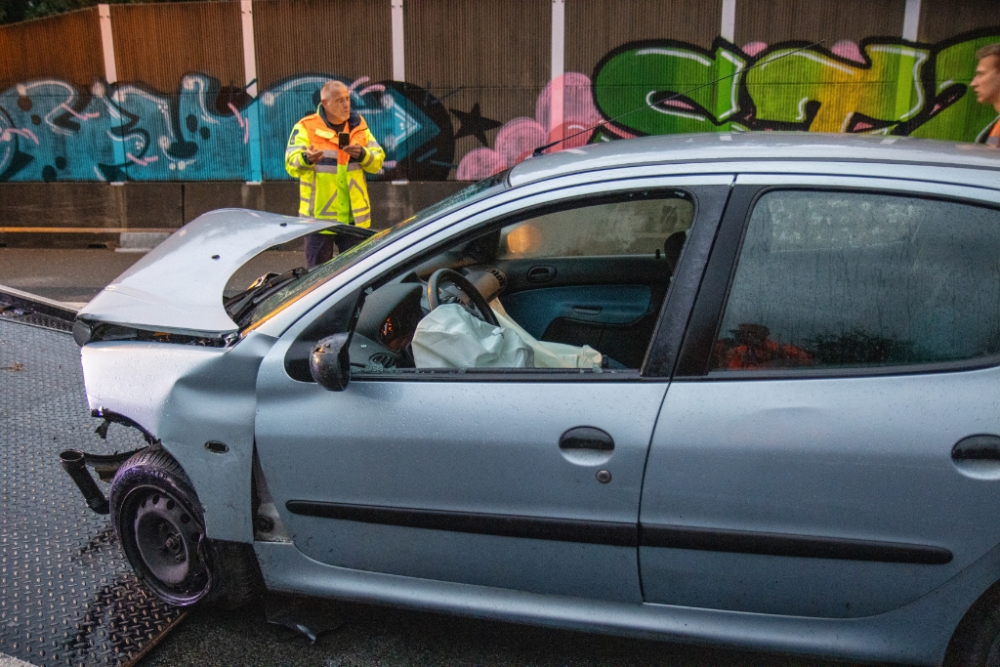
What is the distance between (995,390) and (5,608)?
10.0ft

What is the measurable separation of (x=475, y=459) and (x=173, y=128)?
433 inches

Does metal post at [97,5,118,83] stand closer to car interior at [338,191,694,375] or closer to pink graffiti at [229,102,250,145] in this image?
pink graffiti at [229,102,250,145]

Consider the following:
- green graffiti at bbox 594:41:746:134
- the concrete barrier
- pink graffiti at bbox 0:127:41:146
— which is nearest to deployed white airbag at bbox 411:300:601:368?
the concrete barrier

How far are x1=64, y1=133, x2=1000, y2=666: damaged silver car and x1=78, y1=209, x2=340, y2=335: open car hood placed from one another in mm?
15

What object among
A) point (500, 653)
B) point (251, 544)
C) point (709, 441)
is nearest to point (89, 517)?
point (251, 544)

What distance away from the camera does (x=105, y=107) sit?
39.6ft

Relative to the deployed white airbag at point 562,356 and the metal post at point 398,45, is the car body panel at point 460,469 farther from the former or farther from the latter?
A: the metal post at point 398,45

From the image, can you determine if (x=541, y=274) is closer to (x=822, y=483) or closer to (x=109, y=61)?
(x=822, y=483)

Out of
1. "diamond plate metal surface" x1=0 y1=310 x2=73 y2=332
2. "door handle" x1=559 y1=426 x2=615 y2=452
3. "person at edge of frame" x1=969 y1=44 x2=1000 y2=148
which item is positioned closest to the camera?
"door handle" x1=559 y1=426 x2=615 y2=452

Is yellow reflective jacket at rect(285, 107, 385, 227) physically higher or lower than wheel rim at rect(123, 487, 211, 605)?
higher

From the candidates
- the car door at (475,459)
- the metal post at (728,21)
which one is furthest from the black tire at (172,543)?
the metal post at (728,21)

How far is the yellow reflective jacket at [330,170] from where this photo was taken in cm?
638

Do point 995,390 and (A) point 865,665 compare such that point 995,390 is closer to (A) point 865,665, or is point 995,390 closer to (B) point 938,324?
(B) point 938,324

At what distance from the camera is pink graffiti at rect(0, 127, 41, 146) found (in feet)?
40.1
